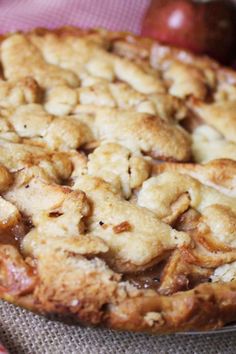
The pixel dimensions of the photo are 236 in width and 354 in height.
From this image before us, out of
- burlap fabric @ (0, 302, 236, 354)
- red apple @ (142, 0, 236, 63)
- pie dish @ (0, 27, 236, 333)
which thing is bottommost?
burlap fabric @ (0, 302, 236, 354)

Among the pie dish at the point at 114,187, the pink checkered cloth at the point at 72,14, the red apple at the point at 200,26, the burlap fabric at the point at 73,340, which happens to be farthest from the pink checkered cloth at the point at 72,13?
the burlap fabric at the point at 73,340

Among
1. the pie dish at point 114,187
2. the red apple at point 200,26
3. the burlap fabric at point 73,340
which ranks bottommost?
the burlap fabric at point 73,340

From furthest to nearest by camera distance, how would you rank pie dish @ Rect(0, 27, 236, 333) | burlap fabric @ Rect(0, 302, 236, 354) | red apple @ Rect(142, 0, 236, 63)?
red apple @ Rect(142, 0, 236, 63) → burlap fabric @ Rect(0, 302, 236, 354) → pie dish @ Rect(0, 27, 236, 333)

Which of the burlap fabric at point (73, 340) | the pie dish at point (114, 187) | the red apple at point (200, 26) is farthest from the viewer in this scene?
the red apple at point (200, 26)

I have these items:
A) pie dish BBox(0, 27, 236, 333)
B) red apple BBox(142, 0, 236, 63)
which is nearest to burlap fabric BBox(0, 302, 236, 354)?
pie dish BBox(0, 27, 236, 333)

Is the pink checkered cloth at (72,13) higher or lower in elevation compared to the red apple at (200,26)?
lower

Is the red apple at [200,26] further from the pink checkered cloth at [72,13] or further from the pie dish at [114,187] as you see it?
the pie dish at [114,187]

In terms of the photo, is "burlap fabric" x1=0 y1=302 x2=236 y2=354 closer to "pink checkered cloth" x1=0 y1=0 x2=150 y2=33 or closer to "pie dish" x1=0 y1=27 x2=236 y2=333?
"pie dish" x1=0 y1=27 x2=236 y2=333

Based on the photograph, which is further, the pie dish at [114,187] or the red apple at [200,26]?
the red apple at [200,26]
